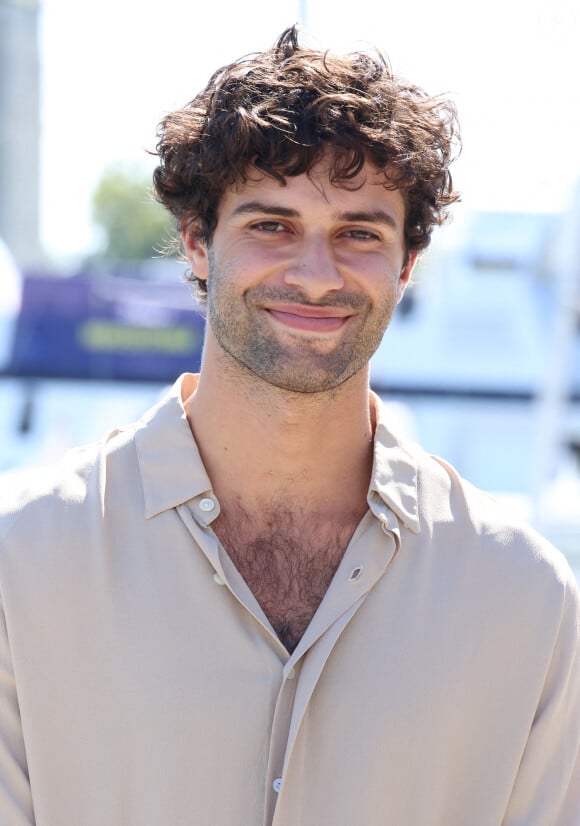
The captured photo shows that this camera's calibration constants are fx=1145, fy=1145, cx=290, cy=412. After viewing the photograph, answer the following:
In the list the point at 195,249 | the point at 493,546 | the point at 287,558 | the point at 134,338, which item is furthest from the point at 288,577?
the point at 134,338

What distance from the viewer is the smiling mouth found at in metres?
2.21

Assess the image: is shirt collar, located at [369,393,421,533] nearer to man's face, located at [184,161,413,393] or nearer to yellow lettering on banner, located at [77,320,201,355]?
man's face, located at [184,161,413,393]

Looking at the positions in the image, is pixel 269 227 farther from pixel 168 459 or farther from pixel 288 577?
pixel 288 577

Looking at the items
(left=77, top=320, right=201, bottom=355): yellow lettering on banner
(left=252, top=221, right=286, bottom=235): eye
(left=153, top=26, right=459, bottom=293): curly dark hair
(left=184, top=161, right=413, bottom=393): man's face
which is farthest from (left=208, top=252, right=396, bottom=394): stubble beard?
(left=77, top=320, right=201, bottom=355): yellow lettering on banner

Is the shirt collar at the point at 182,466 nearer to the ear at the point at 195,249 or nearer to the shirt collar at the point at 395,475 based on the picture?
the shirt collar at the point at 395,475

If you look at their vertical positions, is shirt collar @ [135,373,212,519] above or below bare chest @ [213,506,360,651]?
above

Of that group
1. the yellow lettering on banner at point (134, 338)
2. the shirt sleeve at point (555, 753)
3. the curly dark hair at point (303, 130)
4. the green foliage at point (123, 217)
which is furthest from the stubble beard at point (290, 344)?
the green foliage at point (123, 217)

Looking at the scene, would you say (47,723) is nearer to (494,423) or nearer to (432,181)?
(432,181)

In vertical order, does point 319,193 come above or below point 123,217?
above

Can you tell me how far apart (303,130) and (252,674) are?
1072mm

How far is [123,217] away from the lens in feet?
170

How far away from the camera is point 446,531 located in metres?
2.26

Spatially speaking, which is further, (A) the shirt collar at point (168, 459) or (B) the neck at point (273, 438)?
(B) the neck at point (273, 438)

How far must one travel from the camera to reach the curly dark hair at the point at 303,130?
2295 millimetres
